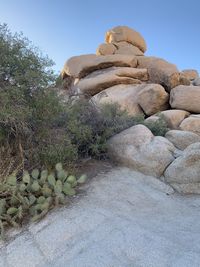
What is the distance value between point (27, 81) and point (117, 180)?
2.75 meters

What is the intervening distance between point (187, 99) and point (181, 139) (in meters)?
3.79

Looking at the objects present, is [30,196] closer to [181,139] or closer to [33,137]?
[33,137]

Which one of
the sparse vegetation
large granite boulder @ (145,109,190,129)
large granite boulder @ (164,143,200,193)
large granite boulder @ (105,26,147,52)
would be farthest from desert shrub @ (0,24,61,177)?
large granite boulder @ (105,26,147,52)

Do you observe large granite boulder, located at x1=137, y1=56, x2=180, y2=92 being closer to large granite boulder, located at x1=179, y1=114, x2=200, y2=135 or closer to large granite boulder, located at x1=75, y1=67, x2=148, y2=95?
large granite boulder, located at x1=75, y1=67, x2=148, y2=95

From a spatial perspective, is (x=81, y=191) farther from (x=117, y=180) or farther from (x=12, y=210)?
(x=12, y=210)

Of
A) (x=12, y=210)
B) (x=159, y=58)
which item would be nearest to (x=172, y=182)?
(x=12, y=210)

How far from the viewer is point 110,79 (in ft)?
47.4

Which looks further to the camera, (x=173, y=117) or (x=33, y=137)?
(x=173, y=117)

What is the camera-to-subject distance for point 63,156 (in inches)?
239

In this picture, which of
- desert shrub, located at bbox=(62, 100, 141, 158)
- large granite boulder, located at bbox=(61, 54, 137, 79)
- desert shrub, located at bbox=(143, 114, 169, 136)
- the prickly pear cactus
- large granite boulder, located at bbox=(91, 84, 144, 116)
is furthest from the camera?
large granite boulder, located at bbox=(61, 54, 137, 79)

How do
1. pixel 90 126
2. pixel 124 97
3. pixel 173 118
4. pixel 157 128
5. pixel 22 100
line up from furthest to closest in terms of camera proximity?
pixel 124 97
pixel 173 118
pixel 157 128
pixel 90 126
pixel 22 100

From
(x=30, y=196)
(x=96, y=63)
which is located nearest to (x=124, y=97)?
(x=96, y=63)

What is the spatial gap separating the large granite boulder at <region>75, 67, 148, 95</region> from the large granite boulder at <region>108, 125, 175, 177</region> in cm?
714

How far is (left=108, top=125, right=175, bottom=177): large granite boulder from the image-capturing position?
662 centimetres
